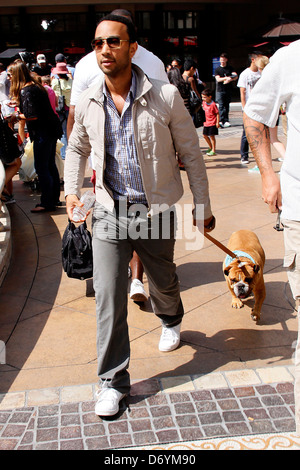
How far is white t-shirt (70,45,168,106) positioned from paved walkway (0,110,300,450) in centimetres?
186

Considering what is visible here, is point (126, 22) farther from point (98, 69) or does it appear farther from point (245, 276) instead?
point (245, 276)

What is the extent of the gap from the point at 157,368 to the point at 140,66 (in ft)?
Answer: 7.38

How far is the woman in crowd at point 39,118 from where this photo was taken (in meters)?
7.72

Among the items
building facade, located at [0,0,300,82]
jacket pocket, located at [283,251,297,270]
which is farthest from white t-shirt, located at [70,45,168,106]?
building facade, located at [0,0,300,82]

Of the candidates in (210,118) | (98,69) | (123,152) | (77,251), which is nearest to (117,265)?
(123,152)

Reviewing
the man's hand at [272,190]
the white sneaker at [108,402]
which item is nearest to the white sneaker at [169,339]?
the white sneaker at [108,402]

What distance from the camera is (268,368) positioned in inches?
150

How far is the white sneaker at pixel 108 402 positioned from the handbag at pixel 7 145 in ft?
16.3

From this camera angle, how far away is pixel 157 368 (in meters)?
3.92

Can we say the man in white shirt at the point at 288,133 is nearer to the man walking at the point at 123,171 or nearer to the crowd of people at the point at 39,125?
the man walking at the point at 123,171

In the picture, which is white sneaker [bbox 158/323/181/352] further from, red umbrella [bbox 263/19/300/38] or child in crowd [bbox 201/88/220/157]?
red umbrella [bbox 263/19/300/38]

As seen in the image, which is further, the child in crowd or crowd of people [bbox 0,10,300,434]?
the child in crowd

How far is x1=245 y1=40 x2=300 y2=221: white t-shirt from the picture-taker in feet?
9.30

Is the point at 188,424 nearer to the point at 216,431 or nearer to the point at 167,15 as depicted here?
the point at 216,431
